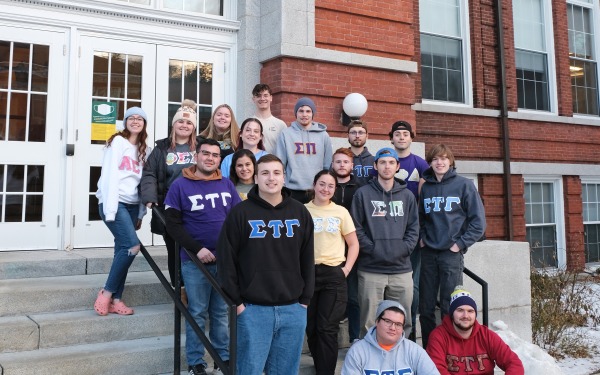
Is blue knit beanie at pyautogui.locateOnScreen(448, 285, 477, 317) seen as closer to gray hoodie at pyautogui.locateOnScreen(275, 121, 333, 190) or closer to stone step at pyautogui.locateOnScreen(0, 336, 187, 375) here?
gray hoodie at pyautogui.locateOnScreen(275, 121, 333, 190)

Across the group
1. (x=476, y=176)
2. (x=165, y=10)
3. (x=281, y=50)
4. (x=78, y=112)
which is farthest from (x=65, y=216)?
(x=476, y=176)

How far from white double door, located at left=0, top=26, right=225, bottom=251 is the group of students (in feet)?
6.57

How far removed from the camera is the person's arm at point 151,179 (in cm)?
433

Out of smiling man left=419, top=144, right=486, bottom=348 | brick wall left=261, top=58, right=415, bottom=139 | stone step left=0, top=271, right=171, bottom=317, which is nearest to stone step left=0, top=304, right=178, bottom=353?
stone step left=0, top=271, right=171, bottom=317

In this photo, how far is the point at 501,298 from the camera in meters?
6.41

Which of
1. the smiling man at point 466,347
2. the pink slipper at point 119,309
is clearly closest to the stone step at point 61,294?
the pink slipper at point 119,309

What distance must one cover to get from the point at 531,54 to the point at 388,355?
9734 millimetres

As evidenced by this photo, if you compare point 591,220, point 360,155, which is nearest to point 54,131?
point 360,155

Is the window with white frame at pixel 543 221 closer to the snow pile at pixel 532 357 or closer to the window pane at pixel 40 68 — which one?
the snow pile at pixel 532 357

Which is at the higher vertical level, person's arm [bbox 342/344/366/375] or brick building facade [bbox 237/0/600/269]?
brick building facade [bbox 237/0/600/269]

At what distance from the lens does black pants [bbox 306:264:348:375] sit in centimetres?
401

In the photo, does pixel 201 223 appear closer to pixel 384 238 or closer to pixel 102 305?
pixel 102 305

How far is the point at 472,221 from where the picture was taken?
4.63 m

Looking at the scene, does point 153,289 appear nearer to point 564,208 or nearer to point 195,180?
point 195,180
